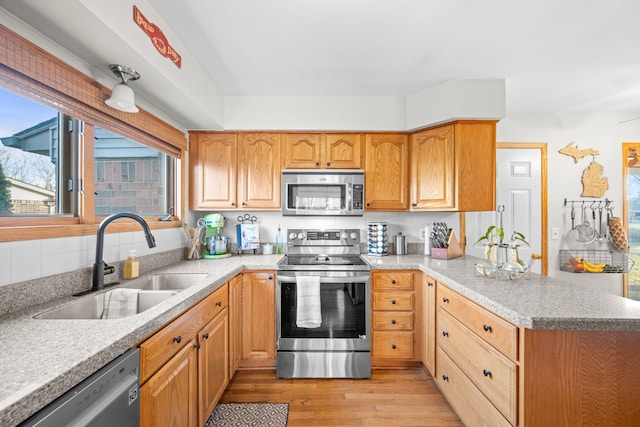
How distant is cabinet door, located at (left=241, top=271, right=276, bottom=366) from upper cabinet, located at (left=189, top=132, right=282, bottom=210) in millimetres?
764

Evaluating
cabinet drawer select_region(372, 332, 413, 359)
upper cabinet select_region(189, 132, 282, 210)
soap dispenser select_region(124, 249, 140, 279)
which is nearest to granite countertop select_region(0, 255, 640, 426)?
soap dispenser select_region(124, 249, 140, 279)

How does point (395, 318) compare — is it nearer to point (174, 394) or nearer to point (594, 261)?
point (174, 394)

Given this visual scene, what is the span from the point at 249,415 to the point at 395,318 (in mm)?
1233

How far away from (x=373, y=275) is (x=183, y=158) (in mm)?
1977

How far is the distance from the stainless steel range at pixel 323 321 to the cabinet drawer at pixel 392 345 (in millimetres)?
93

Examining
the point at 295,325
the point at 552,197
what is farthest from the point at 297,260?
the point at 552,197

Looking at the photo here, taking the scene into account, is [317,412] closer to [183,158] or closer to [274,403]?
[274,403]

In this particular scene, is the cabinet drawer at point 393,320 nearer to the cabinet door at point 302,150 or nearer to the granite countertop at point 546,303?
the granite countertop at point 546,303

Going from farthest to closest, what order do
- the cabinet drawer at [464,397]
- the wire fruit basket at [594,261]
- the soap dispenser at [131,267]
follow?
the wire fruit basket at [594,261] → the soap dispenser at [131,267] → the cabinet drawer at [464,397]

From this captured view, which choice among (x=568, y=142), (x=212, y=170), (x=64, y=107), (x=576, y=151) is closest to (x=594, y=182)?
(x=576, y=151)

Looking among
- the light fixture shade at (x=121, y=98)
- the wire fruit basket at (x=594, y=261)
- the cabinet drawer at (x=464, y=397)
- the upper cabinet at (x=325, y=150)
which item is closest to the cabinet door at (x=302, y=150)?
the upper cabinet at (x=325, y=150)

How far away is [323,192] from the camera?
8.67 ft

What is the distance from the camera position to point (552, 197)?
296 centimetres

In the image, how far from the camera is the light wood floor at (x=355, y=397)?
1.77m
